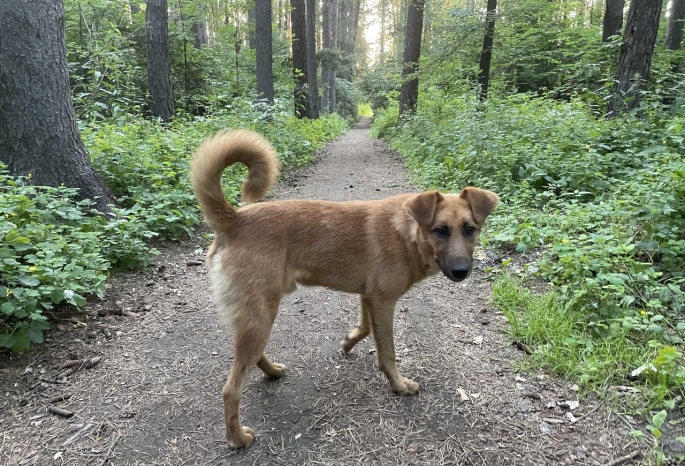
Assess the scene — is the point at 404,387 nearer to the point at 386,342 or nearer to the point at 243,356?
the point at 386,342

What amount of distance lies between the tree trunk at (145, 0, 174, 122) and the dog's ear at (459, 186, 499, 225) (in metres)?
9.83

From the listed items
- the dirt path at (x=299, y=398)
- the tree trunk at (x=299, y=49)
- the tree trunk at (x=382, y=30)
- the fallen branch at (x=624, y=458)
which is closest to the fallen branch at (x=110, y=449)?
the dirt path at (x=299, y=398)

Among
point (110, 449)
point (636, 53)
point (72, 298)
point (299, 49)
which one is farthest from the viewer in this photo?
point (299, 49)

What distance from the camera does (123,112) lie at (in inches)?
361

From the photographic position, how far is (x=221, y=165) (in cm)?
282

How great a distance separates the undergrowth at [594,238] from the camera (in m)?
2.99

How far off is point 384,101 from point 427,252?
3298 cm

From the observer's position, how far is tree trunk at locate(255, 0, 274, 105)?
1304cm

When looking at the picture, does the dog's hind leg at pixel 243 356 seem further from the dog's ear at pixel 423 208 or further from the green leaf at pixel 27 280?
the green leaf at pixel 27 280

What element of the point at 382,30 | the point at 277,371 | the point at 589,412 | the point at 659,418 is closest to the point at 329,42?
the point at 382,30

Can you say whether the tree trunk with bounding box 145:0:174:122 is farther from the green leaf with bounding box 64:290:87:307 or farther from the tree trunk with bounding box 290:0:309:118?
the green leaf with bounding box 64:290:87:307

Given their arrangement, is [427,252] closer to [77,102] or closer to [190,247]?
[190,247]

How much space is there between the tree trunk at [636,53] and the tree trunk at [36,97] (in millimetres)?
9283

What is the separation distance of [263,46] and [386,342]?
1265cm
